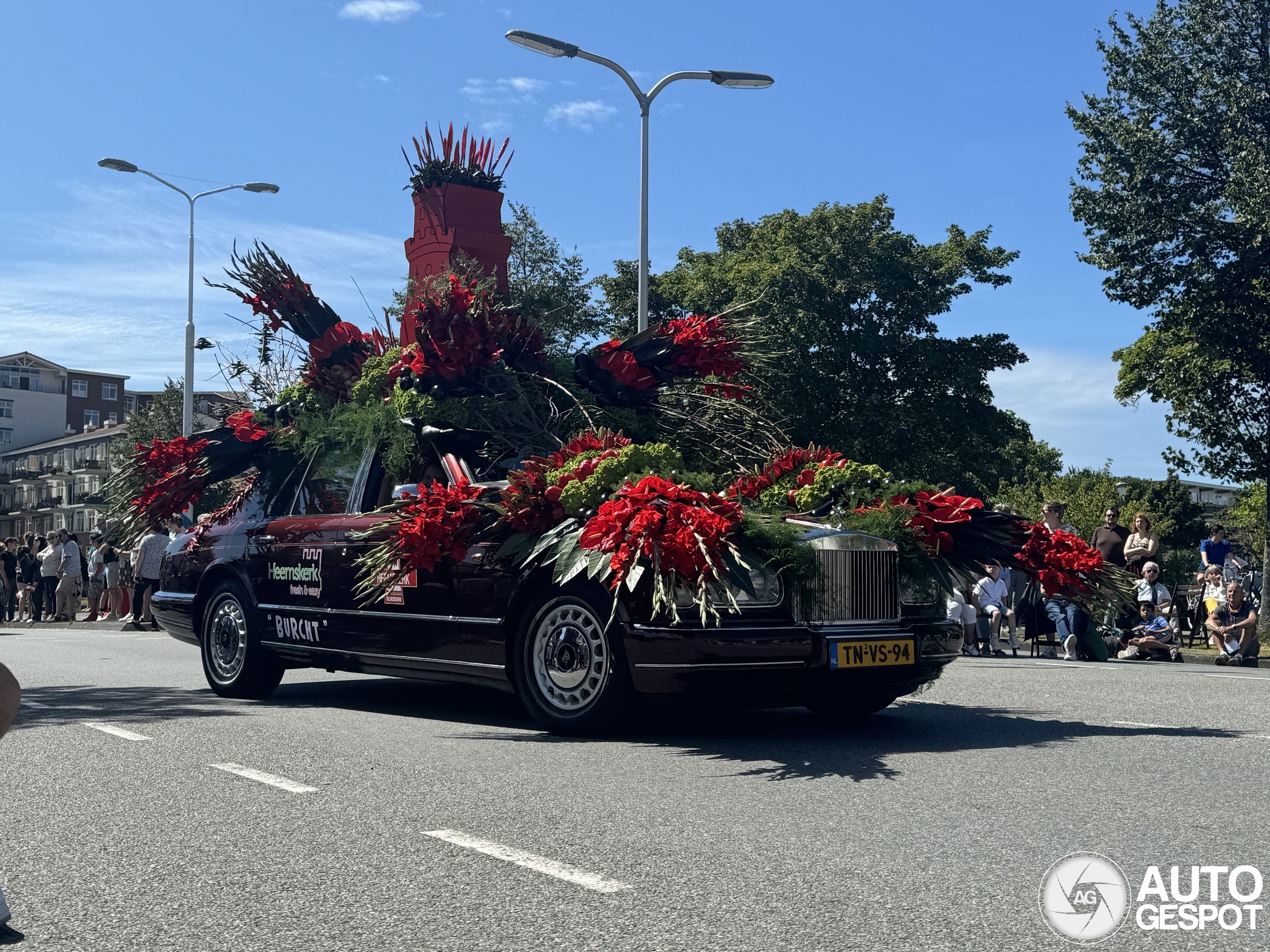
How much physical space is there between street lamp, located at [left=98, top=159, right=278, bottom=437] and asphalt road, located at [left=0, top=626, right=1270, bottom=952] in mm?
24739

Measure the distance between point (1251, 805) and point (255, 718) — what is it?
5.72 meters

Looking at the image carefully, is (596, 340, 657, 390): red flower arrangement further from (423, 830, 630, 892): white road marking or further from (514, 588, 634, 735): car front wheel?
(423, 830, 630, 892): white road marking

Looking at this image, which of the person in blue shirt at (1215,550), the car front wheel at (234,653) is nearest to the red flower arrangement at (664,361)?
the car front wheel at (234,653)

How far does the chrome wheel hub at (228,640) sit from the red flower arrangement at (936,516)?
15.7 feet

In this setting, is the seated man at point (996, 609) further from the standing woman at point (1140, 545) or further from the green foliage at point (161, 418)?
the green foliage at point (161, 418)

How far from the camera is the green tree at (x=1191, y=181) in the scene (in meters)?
25.8

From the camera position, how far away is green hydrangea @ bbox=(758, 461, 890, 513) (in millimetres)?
7965

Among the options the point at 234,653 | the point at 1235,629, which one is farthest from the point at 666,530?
the point at 1235,629

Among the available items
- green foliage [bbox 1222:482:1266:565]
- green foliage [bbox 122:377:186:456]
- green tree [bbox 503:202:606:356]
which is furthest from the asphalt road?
green foliage [bbox 1222:482:1266:565]

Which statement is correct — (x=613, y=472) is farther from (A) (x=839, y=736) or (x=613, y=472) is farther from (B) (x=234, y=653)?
(B) (x=234, y=653)

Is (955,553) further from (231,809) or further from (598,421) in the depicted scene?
(231,809)

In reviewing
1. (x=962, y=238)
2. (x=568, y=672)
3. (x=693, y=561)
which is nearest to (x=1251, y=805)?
(x=693, y=561)

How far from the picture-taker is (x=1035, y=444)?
295ft

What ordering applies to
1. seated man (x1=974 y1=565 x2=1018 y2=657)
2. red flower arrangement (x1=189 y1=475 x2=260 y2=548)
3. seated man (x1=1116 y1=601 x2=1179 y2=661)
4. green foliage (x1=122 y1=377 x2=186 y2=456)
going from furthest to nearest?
green foliage (x1=122 y1=377 x2=186 y2=456), seated man (x1=974 y1=565 x2=1018 y2=657), seated man (x1=1116 y1=601 x2=1179 y2=661), red flower arrangement (x1=189 y1=475 x2=260 y2=548)
